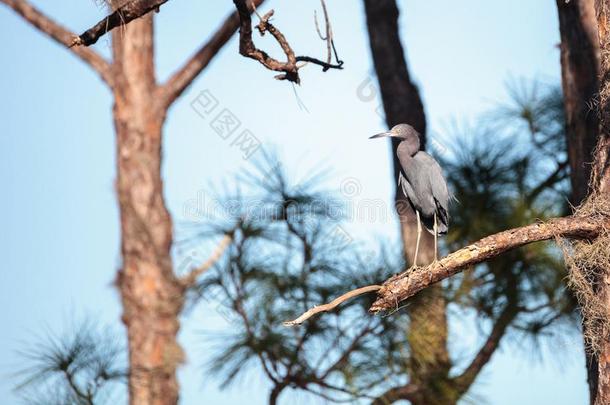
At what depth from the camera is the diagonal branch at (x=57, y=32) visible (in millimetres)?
4184

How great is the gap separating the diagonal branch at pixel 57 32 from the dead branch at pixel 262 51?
78.6 inches

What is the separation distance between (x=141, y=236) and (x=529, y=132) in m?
1.58

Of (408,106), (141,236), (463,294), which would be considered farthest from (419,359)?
(141,236)

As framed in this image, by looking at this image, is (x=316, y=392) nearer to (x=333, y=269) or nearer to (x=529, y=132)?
(x=333, y=269)

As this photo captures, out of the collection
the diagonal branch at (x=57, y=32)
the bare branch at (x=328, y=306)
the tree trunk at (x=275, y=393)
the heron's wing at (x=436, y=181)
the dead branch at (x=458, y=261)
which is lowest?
the tree trunk at (x=275, y=393)

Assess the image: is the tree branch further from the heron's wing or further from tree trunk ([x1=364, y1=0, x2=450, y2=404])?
the heron's wing

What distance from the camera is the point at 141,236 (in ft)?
13.0

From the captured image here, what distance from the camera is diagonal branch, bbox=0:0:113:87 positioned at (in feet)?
13.7

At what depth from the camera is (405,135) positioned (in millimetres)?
2527

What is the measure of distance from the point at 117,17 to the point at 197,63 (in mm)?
1712

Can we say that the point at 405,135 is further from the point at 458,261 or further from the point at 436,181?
the point at 458,261

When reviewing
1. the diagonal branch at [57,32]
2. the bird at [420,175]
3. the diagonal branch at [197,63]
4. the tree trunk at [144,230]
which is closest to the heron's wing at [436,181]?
the bird at [420,175]

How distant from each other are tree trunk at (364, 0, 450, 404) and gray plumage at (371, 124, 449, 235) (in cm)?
67

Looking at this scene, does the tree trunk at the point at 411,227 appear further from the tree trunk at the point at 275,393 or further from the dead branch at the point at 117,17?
the dead branch at the point at 117,17
